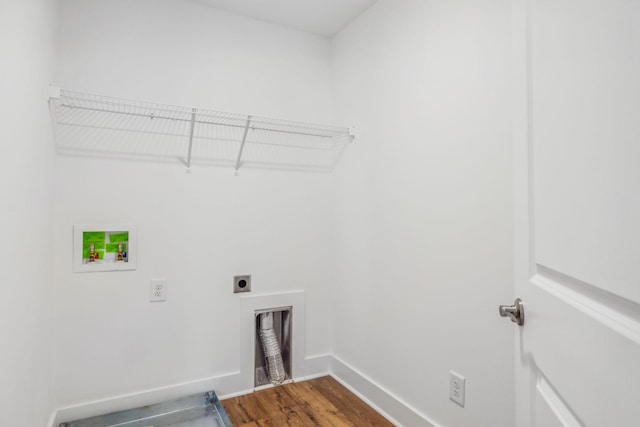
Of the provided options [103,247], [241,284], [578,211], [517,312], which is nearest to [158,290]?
[103,247]

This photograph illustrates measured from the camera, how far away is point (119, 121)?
6.37ft

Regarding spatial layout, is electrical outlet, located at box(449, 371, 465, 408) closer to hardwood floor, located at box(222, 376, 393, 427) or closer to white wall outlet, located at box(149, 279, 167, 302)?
hardwood floor, located at box(222, 376, 393, 427)

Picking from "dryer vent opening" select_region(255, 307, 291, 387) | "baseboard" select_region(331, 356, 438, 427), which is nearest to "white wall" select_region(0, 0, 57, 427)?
"dryer vent opening" select_region(255, 307, 291, 387)

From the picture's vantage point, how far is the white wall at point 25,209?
3.58ft

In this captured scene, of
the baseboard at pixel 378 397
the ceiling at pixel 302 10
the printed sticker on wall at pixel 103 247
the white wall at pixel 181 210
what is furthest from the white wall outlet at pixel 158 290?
the ceiling at pixel 302 10

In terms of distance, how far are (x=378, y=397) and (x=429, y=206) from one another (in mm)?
1143

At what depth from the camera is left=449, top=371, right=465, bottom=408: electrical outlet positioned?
1.56 m

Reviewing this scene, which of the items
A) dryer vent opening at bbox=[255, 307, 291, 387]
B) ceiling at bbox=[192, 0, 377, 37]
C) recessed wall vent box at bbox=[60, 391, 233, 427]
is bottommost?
recessed wall vent box at bbox=[60, 391, 233, 427]

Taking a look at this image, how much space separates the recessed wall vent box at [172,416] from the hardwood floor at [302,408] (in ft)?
0.32

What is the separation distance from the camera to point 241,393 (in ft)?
7.23

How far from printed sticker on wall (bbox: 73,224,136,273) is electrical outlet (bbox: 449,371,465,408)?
1.70 meters

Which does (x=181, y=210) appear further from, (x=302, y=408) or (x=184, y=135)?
(x=302, y=408)

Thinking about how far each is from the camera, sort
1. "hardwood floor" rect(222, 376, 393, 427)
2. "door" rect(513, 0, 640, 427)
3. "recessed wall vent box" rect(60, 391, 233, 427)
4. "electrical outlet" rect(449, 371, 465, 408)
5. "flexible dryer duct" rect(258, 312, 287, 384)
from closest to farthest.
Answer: "door" rect(513, 0, 640, 427), "electrical outlet" rect(449, 371, 465, 408), "recessed wall vent box" rect(60, 391, 233, 427), "hardwood floor" rect(222, 376, 393, 427), "flexible dryer duct" rect(258, 312, 287, 384)

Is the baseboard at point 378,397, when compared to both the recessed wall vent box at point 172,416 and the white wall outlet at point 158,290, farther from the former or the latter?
the white wall outlet at point 158,290
